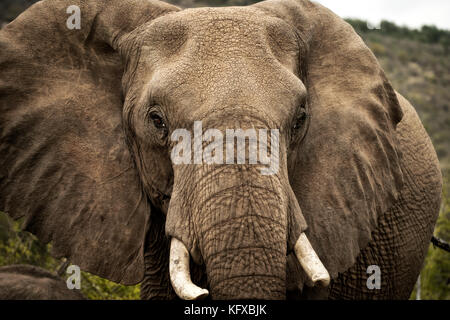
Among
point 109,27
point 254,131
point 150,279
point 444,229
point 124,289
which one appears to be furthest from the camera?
point 444,229

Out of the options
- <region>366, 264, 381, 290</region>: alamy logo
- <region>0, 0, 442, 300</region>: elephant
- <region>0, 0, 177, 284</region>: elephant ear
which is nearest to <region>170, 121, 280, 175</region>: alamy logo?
<region>0, 0, 442, 300</region>: elephant

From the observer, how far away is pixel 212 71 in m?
3.22

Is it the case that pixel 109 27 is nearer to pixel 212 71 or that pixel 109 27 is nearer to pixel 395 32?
pixel 212 71

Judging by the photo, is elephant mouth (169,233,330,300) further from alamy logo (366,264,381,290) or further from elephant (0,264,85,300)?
elephant (0,264,85,300)

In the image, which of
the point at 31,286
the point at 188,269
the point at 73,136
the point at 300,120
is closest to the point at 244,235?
the point at 188,269

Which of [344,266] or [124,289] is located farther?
[124,289]

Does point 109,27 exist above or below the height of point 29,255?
above

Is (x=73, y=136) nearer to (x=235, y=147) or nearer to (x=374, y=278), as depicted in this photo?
(x=235, y=147)

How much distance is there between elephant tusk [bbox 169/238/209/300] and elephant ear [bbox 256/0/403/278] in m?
Result: 0.82

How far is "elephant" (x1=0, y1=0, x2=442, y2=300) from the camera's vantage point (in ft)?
10.5

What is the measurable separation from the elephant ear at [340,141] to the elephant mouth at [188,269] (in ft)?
1.92

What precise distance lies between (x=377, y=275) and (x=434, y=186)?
92 cm

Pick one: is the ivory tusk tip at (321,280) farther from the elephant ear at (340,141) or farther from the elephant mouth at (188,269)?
the elephant ear at (340,141)
